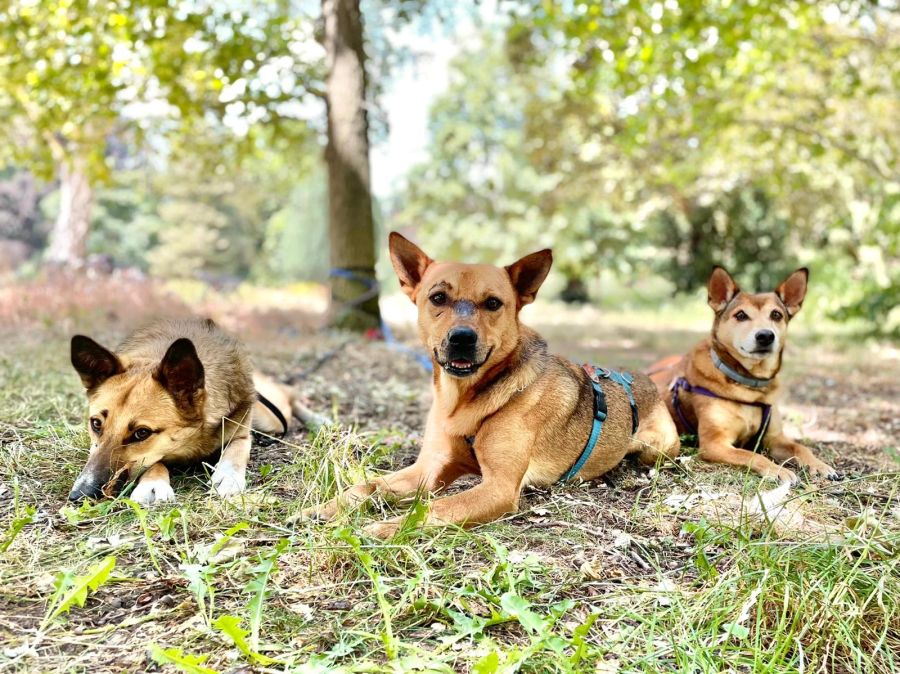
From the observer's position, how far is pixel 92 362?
3.38 m

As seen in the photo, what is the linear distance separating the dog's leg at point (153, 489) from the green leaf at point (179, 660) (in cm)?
123

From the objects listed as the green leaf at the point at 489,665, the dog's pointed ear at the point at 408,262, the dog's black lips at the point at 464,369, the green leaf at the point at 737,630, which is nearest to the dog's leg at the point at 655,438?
the dog's black lips at the point at 464,369

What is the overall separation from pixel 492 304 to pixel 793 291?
8.20 feet

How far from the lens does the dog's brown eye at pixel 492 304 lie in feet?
11.3

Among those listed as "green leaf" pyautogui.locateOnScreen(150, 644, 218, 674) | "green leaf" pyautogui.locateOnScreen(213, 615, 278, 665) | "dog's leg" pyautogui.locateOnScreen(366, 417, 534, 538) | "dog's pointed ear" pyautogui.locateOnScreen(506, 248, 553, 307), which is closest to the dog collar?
"dog's pointed ear" pyautogui.locateOnScreen(506, 248, 553, 307)

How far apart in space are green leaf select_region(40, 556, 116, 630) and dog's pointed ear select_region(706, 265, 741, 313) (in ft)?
13.0

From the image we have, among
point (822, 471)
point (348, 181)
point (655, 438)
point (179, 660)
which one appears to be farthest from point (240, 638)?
point (348, 181)

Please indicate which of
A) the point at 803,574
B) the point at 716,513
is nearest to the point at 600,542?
the point at 716,513

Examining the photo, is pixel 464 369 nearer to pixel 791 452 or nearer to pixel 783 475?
pixel 783 475

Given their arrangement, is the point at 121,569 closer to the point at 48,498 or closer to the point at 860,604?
the point at 48,498

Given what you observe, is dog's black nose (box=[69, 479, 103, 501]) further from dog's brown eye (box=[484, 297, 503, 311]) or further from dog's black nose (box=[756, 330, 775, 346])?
dog's black nose (box=[756, 330, 775, 346])

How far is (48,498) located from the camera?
3270mm

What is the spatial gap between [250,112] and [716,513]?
1020 centimetres

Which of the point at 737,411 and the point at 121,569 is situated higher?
the point at 737,411
